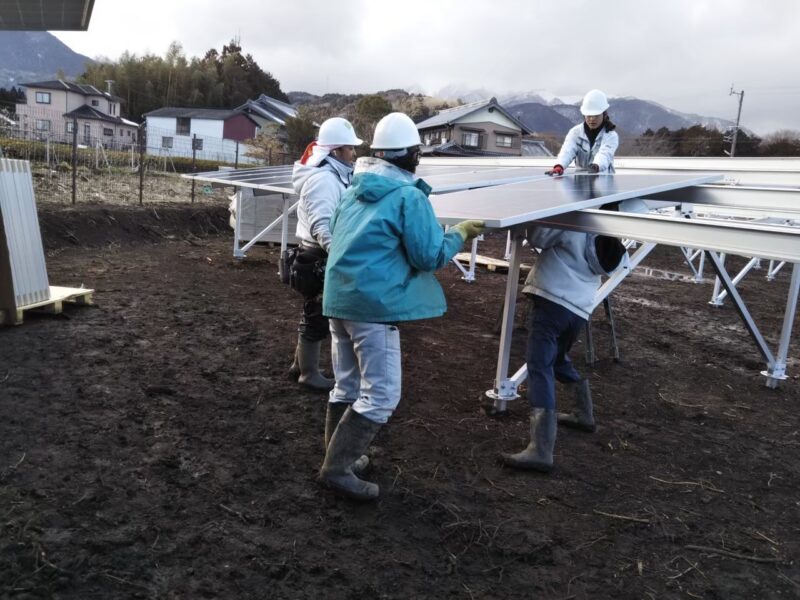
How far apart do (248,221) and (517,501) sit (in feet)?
32.5

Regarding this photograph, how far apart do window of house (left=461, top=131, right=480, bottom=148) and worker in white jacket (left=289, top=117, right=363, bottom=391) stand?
40.7 m

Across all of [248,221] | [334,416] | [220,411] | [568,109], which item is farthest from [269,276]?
[568,109]

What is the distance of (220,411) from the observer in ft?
14.3

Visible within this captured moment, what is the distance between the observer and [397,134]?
10.1ft

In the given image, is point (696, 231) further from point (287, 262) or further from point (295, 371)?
point (295, 371)

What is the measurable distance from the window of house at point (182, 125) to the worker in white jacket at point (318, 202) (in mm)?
53239

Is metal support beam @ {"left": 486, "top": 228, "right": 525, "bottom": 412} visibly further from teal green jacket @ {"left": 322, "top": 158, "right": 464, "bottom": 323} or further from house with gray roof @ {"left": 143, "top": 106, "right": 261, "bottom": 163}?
house with gray roof @ {"left": 143, "top": 106, "right": 261, "bottom": 163}

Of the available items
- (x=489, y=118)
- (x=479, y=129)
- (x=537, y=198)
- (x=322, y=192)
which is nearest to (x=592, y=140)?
(x=537, y=198)

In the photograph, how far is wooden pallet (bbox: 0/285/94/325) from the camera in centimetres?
575

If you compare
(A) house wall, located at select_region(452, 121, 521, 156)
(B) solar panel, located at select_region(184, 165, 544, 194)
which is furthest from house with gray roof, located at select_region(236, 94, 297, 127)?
(B) solar panel, located at select_region(184, 165, 544, 194)

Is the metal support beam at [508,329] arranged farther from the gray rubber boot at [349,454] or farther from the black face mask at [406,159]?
the gray rubber boot at [349,454]

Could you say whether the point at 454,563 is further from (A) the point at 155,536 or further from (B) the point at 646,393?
(B) the point at 646,393

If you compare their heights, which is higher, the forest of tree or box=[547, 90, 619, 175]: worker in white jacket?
the forest of tree

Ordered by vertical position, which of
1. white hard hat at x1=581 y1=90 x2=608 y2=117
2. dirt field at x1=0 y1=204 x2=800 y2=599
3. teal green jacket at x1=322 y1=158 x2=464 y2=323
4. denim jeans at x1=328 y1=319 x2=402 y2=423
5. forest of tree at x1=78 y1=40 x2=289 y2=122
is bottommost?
dirt field at x1=0 y1=204 x2=800 y2=599
